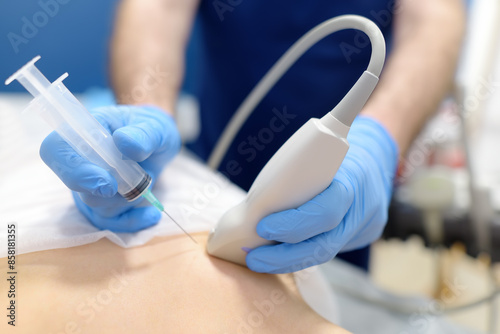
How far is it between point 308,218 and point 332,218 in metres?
0.05

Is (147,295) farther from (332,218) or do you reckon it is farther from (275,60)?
(275,60)

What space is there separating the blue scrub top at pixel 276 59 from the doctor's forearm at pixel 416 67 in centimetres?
9

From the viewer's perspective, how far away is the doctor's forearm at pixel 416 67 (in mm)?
1077

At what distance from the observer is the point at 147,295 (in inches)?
27.9

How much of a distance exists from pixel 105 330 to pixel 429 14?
1.13 m

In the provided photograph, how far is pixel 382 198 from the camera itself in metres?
0.89

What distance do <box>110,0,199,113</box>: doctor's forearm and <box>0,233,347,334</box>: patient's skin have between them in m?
0.49

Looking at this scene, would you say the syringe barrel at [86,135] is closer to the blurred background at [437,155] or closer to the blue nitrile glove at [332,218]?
the blue nitrile glove at [332,218]

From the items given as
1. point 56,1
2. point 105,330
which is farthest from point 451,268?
point 56,1

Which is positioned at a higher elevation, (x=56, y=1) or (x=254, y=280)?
(x=56, y=1)

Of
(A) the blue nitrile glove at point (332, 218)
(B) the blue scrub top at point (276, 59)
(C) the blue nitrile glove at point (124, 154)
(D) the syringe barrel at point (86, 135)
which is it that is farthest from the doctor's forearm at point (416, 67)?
(D) the syringe barrel at point (86, 135)

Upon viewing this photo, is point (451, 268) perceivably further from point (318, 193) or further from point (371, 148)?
point (318, 193)

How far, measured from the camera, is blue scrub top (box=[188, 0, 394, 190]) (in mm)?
1285

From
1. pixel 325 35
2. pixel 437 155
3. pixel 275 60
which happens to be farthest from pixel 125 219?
pixel 437 155
